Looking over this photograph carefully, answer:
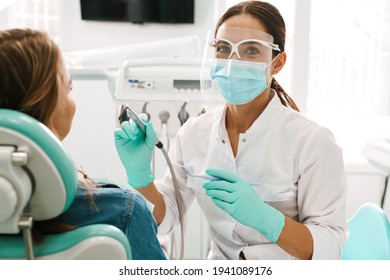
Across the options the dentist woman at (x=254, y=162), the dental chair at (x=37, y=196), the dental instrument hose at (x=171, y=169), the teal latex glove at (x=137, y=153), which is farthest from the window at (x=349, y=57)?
the dental chair at (x=37, y=196)

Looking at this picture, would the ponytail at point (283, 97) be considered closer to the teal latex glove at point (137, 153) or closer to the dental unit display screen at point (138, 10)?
the teal latex glove at point (137, 153)

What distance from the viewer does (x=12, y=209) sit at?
0.75 metres

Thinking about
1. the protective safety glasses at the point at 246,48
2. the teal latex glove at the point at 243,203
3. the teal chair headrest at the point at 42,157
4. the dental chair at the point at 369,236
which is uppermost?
the protective safety glasses at the point at 246,48

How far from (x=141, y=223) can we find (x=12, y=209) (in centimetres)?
25

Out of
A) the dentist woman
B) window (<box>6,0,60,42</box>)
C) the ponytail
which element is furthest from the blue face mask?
window (<box>6,0,60,42</box>)

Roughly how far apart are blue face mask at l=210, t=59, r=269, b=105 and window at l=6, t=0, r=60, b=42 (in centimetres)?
188

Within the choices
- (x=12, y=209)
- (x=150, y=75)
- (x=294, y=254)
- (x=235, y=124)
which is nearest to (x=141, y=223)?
(x=12, y=209)

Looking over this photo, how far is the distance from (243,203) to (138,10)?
2.31 metres

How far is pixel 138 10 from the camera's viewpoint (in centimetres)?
323

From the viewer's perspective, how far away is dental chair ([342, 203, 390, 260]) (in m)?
1.46

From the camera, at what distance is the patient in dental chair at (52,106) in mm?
845

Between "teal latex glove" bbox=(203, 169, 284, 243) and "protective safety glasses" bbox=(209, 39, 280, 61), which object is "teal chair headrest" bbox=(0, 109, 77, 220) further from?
"protective safety glasses" bbox=(209, 39, 280, 61)

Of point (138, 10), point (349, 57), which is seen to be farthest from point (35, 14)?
point (349, 57)

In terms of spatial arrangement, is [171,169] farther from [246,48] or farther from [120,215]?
[120,215]
